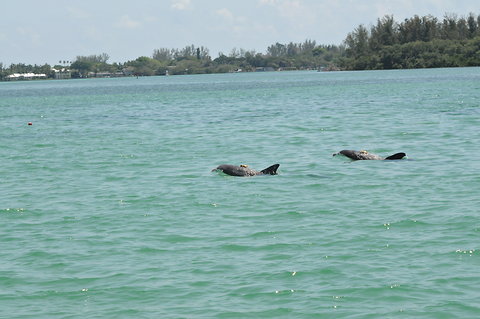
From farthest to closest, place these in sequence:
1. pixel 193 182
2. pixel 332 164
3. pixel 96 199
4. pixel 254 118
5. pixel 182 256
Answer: pixel 254 118 → pixel 332 164 → pixel 193 182 → pixel 96 199 → pixel 182 256

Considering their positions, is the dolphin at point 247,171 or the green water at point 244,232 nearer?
the green water at point 244,232

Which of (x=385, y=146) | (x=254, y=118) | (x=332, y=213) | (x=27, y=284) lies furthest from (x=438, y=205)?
(x=254, y=118)

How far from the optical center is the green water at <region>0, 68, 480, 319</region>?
1492cm

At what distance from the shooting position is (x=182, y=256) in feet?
59.4

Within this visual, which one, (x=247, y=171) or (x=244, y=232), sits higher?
(x=247, y=171)

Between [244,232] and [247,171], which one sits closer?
[244,232]

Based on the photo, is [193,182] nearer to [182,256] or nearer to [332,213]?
[332,213]

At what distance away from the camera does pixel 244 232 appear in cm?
2033

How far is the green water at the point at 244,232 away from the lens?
14922mm

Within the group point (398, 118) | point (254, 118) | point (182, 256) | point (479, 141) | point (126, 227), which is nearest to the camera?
point (182, 256)

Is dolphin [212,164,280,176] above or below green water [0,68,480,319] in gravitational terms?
above

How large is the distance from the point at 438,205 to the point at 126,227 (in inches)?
362

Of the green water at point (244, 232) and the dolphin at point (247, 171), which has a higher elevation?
the dolphin at point (247, 171)

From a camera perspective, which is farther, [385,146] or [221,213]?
[385,146]
